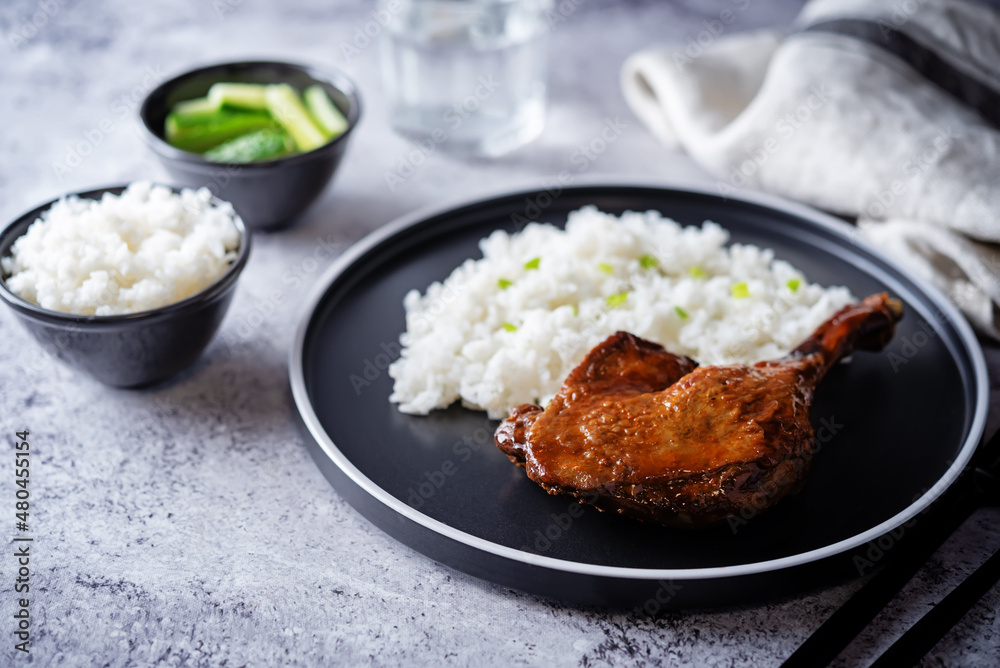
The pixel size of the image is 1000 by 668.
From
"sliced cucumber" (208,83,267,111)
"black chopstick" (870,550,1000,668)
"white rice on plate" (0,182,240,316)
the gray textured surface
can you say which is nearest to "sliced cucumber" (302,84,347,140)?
"sliced cucumber" (208,83,267,111)

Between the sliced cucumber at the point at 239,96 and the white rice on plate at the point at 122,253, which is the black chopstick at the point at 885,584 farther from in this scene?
the sliced cucumber at the point at 239,96

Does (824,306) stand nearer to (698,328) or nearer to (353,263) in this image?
(698,328)

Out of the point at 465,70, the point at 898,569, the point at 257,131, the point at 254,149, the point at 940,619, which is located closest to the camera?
the point at 940,619

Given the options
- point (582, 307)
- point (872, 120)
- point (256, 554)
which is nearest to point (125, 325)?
point (256, 554)

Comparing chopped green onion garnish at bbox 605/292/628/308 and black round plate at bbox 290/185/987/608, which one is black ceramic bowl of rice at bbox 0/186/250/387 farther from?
chopped green onion garnish at bbox 605/292/628/308

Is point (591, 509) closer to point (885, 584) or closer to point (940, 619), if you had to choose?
point (885, 584)

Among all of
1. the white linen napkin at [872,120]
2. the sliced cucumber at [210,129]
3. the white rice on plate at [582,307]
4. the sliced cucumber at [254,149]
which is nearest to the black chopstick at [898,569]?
the white rice on plate at [582,307]

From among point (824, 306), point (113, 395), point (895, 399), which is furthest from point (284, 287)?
point (895, 399)
